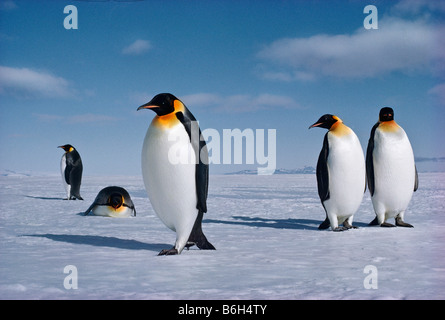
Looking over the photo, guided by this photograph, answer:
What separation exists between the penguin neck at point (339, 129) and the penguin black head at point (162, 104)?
2.94 metres

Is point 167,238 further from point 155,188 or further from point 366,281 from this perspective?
point 366,281

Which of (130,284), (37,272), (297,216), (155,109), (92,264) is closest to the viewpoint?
(130,284)

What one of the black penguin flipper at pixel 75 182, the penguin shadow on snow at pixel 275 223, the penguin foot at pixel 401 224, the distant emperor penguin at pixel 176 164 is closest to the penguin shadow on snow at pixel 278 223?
the penguin shadow on snow at pixel 275 223

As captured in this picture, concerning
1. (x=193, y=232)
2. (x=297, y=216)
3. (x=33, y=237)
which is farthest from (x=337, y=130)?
(x=33, y=237)

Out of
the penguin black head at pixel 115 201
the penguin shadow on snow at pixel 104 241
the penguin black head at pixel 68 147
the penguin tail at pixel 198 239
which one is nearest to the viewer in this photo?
the penguin tail at pixel 198 239

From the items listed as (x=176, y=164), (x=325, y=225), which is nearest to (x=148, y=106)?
(x=176, y=164)

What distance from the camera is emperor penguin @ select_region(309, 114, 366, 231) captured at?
20.7 feet

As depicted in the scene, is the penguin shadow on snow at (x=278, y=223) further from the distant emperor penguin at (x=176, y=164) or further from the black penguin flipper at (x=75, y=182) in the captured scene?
the black penguin flipper at (x=75, y=182)

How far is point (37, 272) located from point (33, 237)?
2.13m

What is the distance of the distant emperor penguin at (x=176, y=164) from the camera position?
4.14 meters

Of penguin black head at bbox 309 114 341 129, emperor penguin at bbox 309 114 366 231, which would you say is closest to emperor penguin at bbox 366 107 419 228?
emperor penguin at bbox 309 114 366 231

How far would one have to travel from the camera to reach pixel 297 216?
8258mm

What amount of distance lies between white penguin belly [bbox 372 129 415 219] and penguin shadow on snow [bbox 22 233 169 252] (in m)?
3.33

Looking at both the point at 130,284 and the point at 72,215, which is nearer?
the point at 130,284
